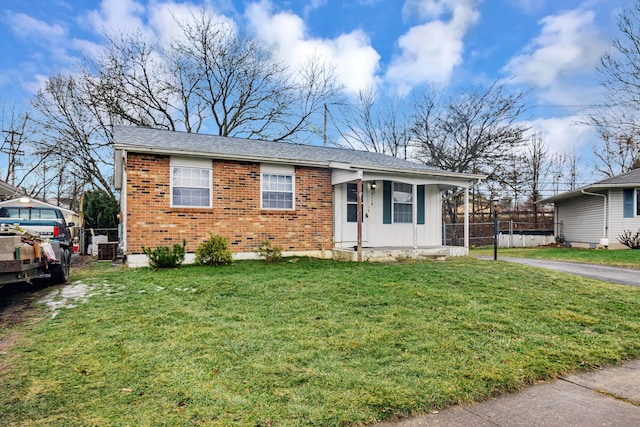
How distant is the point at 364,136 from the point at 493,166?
9107mm

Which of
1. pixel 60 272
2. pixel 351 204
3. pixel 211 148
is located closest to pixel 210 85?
pixel 211 148

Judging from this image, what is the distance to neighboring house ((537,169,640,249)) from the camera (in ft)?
57.0

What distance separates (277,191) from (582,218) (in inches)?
691

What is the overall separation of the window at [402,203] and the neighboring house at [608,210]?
34.0ft

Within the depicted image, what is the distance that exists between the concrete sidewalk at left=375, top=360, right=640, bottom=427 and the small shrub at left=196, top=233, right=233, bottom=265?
310 inches

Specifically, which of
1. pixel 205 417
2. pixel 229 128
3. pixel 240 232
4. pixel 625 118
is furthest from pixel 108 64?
pixel 625 118

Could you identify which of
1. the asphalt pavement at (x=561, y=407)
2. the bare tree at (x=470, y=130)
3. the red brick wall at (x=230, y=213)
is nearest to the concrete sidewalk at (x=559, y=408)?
the asphalt pavement at (x=561, y=407)

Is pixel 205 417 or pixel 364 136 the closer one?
pixel 205 417

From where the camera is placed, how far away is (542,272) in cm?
870

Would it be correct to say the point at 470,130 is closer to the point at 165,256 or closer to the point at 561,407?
the point at 165,256

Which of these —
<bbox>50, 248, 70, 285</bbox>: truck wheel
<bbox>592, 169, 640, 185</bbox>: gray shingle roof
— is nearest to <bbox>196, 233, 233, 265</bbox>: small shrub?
<bbox>50, 248, 70, 285</bbox>: truck wheel

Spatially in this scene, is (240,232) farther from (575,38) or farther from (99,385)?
(575,38)

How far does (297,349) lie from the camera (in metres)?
3.55

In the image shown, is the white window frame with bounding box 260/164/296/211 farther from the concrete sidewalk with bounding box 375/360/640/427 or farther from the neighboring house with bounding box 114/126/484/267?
the concrete sidewalk with bounding box 375/360/640/427
